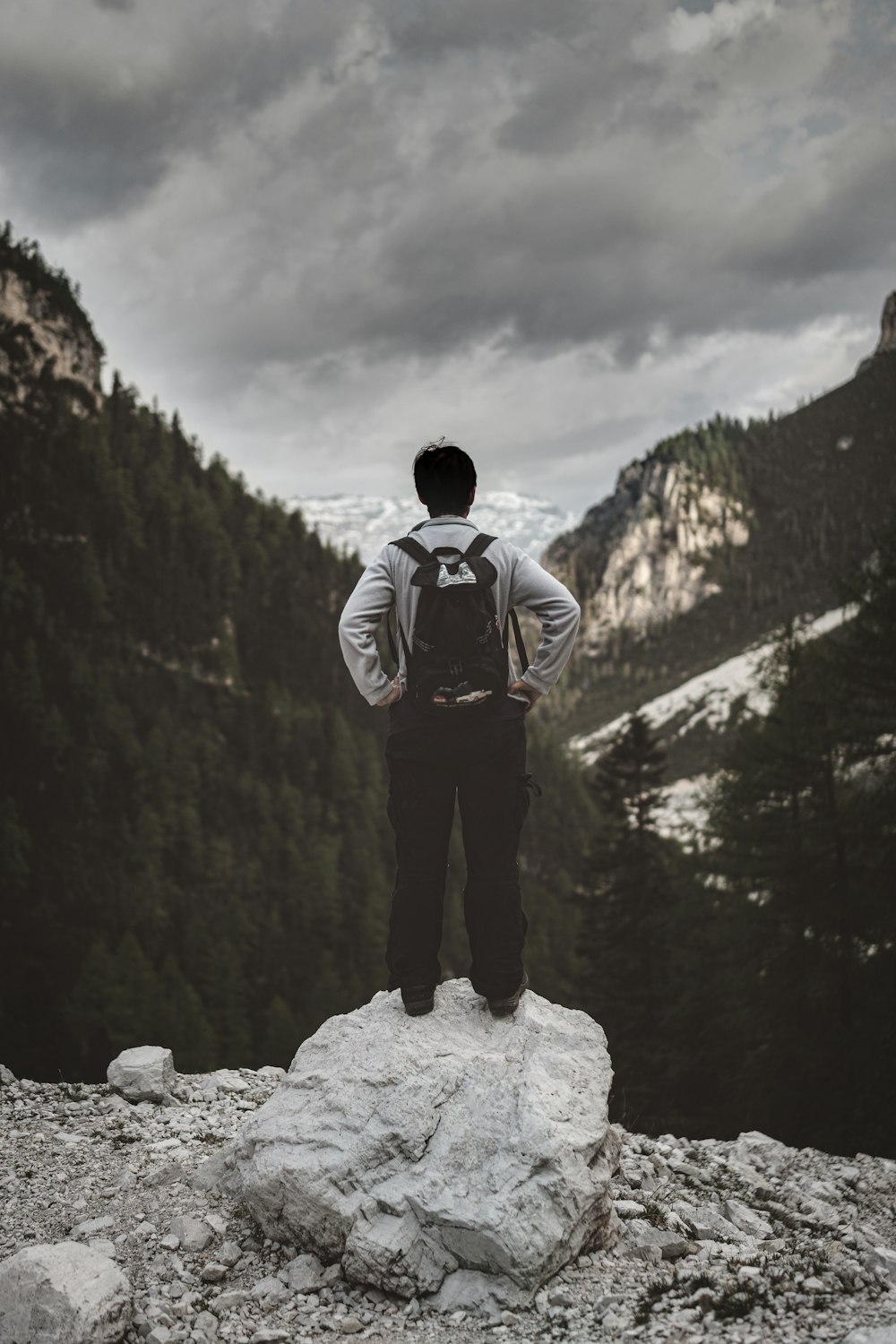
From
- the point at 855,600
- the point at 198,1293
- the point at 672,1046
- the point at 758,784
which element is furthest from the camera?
the point at 672,1046

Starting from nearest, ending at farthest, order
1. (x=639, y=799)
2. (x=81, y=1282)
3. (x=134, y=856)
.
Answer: (x=81, y=1282), (x=639, y=799), (x=134, y=856)

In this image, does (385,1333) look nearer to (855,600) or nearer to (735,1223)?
(735,1223)

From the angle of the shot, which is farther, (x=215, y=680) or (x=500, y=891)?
(x=215, y=680)

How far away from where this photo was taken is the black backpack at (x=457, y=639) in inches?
192

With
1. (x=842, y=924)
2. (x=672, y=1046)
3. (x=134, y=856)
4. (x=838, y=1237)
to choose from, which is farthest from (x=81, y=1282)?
(x=134, y=856)

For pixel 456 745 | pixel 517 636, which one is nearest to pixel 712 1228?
pixel 456 745

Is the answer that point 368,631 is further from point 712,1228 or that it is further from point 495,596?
point 712,1228

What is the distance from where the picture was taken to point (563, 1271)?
4188 millimetres

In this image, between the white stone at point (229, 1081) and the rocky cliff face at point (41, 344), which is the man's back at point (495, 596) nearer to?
the white stone at point (229, 1081)

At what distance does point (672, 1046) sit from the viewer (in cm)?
1850

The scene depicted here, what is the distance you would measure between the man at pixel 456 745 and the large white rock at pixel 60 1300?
7.08ft

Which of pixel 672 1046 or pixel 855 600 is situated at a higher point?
pixel 855 600

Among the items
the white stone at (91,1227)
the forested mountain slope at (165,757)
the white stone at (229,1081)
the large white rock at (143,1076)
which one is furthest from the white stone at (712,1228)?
the forested mountain slope at (165,757)

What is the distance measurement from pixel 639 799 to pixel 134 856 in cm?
5652
